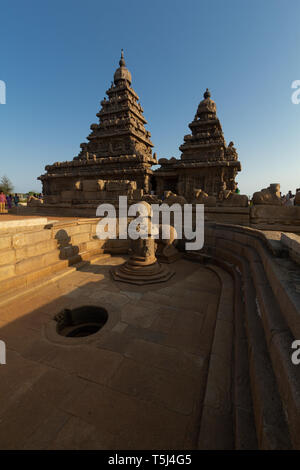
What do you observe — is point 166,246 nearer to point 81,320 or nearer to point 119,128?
point 81,320

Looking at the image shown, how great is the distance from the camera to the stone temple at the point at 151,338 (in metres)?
1.48

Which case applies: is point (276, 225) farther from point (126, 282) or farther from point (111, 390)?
point (111, 390)

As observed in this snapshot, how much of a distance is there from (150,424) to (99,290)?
8.80 feet

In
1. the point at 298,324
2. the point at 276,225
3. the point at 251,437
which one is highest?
the point at 276,225

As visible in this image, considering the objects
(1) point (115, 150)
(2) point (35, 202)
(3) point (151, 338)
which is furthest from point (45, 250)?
(1) point (115, 150)

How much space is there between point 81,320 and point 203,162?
19.6 meters

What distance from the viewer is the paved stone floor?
4.99ft

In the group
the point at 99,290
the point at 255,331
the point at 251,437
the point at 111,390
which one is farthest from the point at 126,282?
the point at 251,437

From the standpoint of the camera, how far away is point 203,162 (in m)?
19.6

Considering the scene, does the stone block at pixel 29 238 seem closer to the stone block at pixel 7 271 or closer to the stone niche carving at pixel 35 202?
the stone block at pixel 7 271

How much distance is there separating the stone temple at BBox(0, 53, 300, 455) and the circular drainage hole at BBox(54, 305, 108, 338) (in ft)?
0.06

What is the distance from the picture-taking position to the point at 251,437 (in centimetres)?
133

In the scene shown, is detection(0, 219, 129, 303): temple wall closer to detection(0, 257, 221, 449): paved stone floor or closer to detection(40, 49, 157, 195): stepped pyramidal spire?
detection(0, 257, 221, 449): paved stone floor
